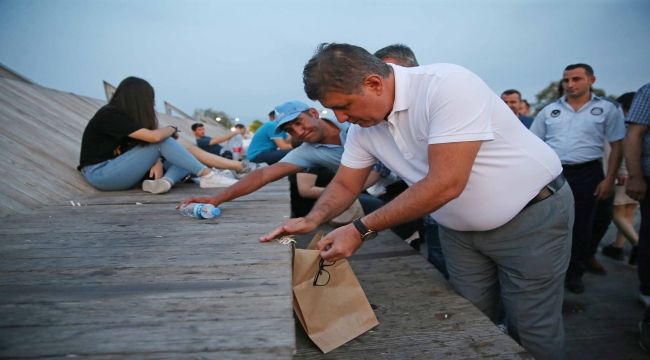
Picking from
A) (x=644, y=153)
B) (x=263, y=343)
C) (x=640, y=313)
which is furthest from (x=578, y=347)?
(x=263, y=343)

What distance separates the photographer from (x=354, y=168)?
6.29ft

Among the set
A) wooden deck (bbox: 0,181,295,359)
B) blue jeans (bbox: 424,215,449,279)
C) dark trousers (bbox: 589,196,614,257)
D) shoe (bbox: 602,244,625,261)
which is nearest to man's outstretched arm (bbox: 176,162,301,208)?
wooden deck (bbox: 0,181,295,359)

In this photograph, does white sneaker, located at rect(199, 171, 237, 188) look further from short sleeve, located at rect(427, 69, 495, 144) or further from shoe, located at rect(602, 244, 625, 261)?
shoe, located at rect(602, 244, 625, 261)

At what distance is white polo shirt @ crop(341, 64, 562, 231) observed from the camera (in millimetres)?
1315

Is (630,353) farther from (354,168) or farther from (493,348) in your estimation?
(354,168)

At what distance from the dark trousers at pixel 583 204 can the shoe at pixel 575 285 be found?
4cm

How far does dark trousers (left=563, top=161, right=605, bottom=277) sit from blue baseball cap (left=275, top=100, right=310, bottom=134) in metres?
2.57

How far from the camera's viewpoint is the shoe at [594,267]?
3.70 metres

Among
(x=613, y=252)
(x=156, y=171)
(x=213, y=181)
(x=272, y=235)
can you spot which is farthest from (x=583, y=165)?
(x=156, y=171)

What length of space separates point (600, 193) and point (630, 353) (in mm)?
1454

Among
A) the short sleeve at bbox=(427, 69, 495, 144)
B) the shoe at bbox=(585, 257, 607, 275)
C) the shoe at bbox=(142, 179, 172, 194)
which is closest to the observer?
the short sleeve at bbox=(427, 69, 495, 144)

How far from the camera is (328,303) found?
1.51m

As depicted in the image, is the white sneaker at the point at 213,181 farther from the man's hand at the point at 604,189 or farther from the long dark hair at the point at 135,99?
the man's hand at the point at 604,189

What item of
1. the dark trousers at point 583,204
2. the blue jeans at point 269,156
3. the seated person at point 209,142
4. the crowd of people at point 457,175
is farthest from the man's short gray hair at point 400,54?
the seated person at point 209,142
